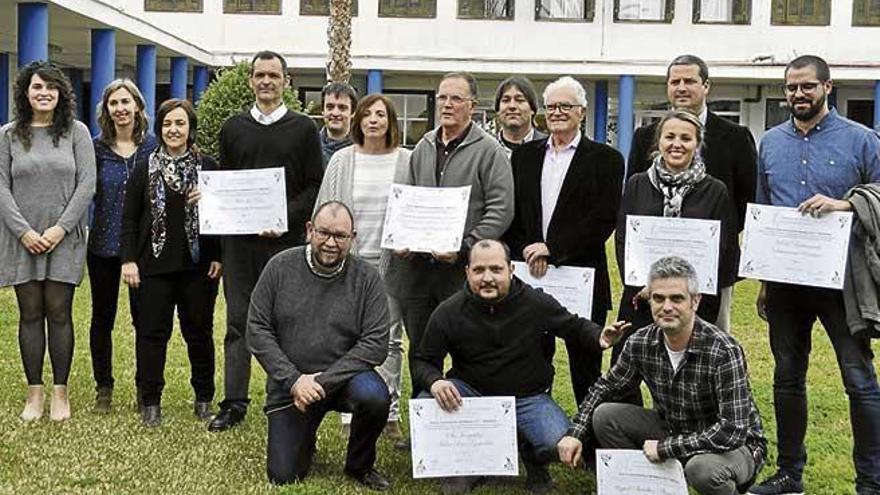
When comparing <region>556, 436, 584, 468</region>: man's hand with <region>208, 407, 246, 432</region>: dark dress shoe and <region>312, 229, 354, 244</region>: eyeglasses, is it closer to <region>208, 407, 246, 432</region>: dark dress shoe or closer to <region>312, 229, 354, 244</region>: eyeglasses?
<region>312, 229, 354, 244</region>: eyeglasses

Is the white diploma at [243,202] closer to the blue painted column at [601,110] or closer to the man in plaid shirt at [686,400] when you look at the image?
the man in plaid shirt at [686,400]

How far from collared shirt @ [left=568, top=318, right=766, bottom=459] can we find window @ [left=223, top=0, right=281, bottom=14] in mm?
23929

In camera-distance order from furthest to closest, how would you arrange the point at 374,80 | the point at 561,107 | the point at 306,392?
the point at 374,80, the point at 561,107, the point at 306,392

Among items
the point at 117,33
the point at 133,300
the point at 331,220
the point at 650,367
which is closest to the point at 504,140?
the point at 331,220

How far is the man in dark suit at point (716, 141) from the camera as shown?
5.88m

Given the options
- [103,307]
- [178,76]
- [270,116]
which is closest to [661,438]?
[270,116]

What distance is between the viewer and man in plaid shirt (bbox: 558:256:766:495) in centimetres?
513

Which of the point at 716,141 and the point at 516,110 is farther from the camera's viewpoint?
the point at 516,110

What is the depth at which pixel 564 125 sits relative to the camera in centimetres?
606

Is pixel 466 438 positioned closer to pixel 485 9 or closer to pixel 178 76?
pixel 178 76

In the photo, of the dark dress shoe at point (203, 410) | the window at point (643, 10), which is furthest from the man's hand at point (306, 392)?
the window at point (643, 10)

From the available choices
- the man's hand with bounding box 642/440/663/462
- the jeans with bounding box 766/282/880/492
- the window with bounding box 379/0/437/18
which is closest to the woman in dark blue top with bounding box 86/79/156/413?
the man's hand with bounding box 642/440/663/462

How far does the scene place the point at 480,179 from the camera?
20.6 feet

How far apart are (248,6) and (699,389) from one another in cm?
2439
